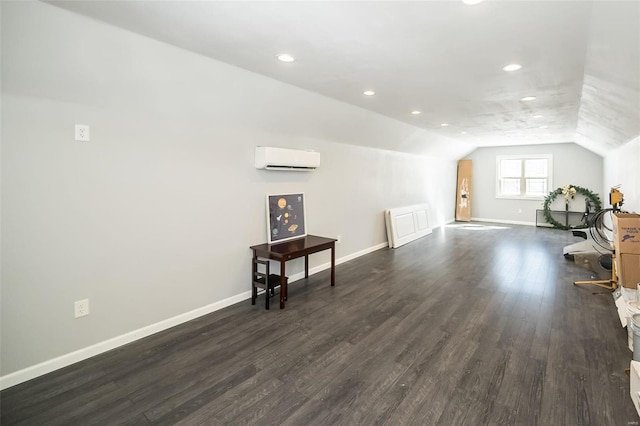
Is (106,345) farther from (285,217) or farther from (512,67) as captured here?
(512,67)

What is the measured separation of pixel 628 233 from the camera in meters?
3.66

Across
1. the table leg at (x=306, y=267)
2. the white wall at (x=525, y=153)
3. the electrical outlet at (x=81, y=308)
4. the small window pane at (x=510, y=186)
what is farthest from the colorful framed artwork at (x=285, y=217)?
the small window pane at (x=510, y=186)

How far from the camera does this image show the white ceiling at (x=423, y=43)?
6.50ft

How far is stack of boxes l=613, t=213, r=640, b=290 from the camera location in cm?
363

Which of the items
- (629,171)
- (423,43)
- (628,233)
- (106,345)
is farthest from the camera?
(629,171)

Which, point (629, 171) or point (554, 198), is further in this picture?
point (554, 198)

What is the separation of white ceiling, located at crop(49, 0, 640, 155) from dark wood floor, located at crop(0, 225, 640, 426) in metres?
2.30

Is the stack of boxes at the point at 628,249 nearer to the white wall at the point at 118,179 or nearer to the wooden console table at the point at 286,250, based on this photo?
the wooden console table at the point at 286,250

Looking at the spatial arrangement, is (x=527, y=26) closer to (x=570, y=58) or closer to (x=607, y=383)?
(x=570, y=58)

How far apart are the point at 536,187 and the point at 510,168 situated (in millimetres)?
909

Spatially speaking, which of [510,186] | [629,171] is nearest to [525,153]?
[510,186]

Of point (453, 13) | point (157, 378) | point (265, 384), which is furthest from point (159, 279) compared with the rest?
point (453, 13)

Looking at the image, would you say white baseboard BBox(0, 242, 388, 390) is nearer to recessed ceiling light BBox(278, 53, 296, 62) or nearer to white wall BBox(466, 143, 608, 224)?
recessed ceiling light BBox(278, 53, 296, 62)

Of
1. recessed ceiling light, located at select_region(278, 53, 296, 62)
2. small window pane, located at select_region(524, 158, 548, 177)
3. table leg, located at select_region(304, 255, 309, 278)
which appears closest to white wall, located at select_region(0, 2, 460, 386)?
recessed ceiling light, located at select_region(278, 53, 296, 62)
